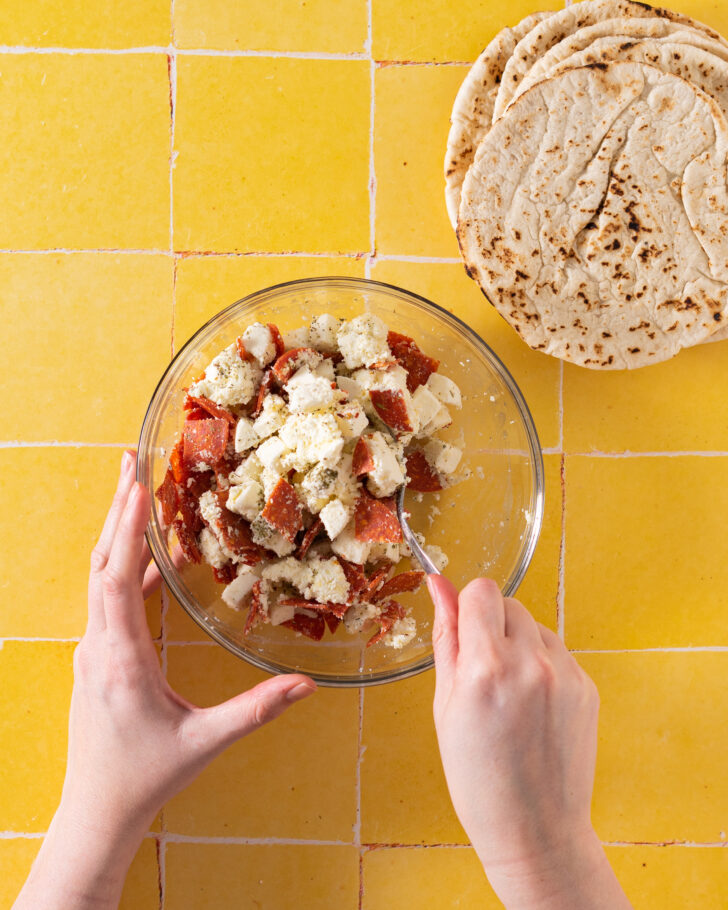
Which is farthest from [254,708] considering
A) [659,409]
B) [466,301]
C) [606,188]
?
[606,188]

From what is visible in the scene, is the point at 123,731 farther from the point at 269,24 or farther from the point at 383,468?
the point at 269,24

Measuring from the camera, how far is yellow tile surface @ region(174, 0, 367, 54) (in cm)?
159

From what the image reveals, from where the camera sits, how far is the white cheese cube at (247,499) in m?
1.23

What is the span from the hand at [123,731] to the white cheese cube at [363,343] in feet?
1.44

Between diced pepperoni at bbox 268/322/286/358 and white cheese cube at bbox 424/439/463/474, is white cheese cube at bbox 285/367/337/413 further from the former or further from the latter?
white cheese cube at bbox 424/439/463/474

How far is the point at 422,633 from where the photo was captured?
144 centimetres

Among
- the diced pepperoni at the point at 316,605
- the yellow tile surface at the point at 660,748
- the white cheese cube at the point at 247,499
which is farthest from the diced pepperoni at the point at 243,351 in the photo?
the yellow tile surface at the point at 660,748

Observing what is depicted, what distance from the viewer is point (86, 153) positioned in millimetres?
1597

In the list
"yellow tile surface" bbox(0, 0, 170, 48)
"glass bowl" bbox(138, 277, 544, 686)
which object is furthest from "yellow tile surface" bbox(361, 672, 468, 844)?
"yellow tile surface" bbox(0, 0, 170, 48)

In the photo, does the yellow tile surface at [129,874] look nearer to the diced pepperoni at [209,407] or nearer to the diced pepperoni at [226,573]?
the diced pepperoni at [226,573]

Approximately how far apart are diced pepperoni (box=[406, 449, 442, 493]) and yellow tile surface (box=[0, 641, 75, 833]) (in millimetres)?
853

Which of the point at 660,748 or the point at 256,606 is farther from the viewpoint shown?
the point at 660,748

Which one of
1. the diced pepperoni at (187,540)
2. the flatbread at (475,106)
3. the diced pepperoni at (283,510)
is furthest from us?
the flatbread at (475,106)

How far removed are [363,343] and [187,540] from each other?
1.59 ft
